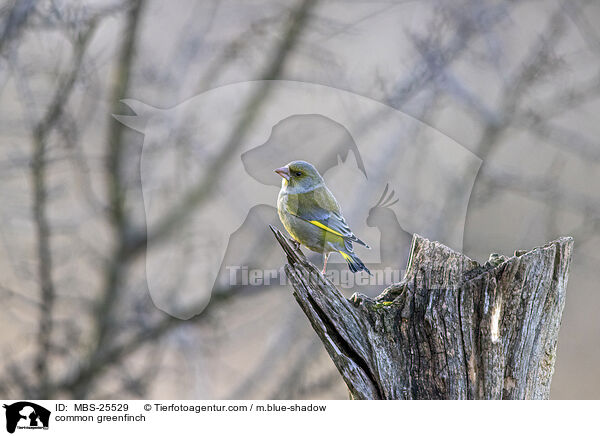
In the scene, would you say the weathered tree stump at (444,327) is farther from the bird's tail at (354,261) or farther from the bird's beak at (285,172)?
the bird's beak at (285,172)

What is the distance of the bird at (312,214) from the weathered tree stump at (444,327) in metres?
0.25

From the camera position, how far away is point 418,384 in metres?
1.85

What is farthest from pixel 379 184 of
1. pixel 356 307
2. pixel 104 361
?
pixel 104 361

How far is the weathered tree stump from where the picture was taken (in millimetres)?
1832

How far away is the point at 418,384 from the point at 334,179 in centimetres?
107

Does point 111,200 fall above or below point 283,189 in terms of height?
above
